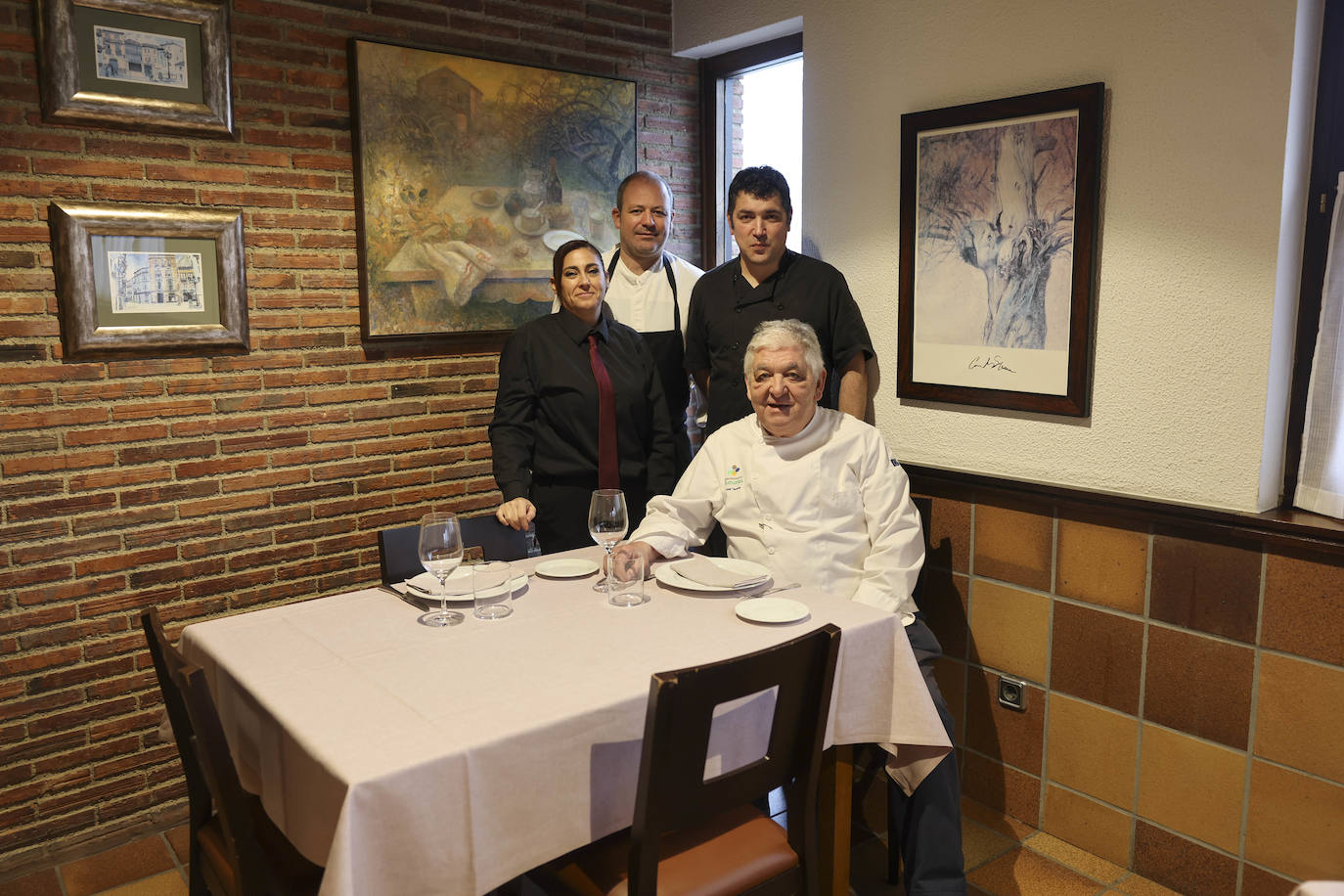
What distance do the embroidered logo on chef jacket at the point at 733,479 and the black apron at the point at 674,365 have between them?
2.02 feet

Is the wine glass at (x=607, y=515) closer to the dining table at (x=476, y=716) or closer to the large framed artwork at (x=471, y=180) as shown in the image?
the dining table at (x=476, y=716)

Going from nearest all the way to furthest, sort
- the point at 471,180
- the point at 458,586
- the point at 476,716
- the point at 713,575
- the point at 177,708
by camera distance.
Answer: the point at 476,716 < the point at 177,708 < the point at 458,586 < the point at 713,575 < the point at 471,180

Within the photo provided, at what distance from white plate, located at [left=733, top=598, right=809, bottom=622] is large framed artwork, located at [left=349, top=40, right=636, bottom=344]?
1803mm

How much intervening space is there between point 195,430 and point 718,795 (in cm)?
209

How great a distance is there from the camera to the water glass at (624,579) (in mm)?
2084

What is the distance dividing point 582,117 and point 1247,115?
7.35ft

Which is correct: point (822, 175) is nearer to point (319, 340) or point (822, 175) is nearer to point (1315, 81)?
point (1315, 81)

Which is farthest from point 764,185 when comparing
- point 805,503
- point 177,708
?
point 177,708

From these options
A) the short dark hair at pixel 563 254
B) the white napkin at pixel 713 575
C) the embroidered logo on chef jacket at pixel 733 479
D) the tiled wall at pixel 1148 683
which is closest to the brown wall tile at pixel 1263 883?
the tiled wall at pixel 1148 683

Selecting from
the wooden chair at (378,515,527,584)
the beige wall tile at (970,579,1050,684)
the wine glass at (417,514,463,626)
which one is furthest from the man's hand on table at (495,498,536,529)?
the beige wall tile at (970,579,1050,684)

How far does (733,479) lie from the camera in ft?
8.55

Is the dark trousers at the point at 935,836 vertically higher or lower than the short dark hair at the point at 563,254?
lower

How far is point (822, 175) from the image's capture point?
327cm

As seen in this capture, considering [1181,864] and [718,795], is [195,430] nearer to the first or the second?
[718,795]
